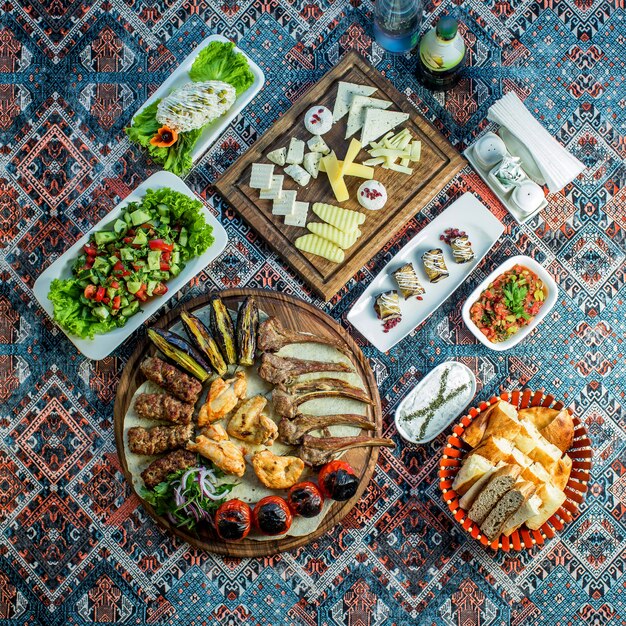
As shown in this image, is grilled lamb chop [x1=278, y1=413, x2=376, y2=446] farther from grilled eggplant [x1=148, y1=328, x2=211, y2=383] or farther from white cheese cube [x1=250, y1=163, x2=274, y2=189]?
white cheese cube [x1=250, y1=163, x2=274, y2=189]

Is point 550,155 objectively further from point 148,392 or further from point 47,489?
point 47,489

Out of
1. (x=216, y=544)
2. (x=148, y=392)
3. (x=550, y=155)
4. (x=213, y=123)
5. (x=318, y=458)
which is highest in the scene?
(x=550, y=155)

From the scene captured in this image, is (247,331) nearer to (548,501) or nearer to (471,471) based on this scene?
(471,471)

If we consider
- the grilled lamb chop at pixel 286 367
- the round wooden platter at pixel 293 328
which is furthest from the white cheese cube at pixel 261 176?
the grilled lamb chop at pixel 286 367

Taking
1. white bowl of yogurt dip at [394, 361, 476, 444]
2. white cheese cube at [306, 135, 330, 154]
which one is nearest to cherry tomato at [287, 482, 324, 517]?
white bowl of yogurt dip at [394, 361, 476, 444]

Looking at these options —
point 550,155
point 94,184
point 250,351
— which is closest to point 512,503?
point 250,351

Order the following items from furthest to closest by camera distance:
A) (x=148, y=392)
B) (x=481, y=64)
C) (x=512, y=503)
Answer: (x=481, y=64) → (x=148, y=392) → (x=512, y=503)
